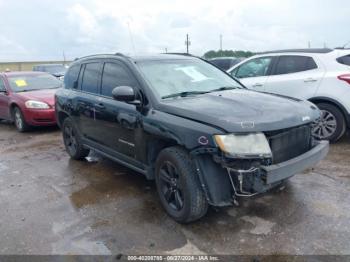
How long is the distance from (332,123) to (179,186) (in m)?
3.82

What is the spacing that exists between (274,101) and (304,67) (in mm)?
3064

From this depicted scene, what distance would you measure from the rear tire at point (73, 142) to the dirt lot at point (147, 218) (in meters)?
0.51

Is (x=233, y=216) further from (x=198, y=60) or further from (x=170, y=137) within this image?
(x=198, y=60)

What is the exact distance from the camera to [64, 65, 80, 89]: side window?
18.9ft

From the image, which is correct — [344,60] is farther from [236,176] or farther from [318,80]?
[236,176]

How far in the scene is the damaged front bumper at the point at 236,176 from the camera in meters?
3.13

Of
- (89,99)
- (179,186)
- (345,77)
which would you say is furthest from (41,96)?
(345,77)

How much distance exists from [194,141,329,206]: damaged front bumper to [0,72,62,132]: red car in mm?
6027

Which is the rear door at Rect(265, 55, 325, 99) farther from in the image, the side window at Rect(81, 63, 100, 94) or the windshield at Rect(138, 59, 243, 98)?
the side window at Rect(81, 63, 100, 94)

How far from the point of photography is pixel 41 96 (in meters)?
8.62

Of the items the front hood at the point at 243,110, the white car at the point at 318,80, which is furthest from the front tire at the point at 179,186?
the white car at the point at 318,80

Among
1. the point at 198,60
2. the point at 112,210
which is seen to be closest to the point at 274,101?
the point at 198,60

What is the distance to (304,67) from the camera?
21.4 feet

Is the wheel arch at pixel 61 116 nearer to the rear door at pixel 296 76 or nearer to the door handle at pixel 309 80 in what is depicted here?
the rear door at pixel 296 76
